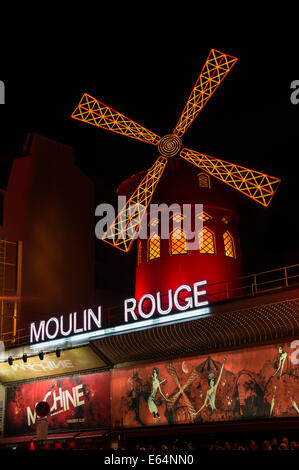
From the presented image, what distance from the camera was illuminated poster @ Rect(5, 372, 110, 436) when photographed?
46.8ft

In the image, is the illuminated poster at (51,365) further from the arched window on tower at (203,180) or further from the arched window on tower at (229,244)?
the arched window on tower at (203,180)

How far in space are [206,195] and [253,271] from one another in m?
3.83

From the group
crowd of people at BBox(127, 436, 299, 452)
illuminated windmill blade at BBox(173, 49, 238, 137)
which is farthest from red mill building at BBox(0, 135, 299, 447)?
illuminated windmill blade at BBox(173, 49, 238, 137)

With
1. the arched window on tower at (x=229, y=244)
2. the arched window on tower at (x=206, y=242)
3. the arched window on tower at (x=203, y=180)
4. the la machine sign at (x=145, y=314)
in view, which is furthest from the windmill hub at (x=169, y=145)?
the la machine sign at (x=145, y=314)

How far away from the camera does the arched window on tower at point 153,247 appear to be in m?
15.1

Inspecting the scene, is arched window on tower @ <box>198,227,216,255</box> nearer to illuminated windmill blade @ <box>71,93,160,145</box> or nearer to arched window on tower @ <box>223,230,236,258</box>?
arched window on tower @ <box>223,230,236,258</box>

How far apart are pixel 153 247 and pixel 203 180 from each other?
7.30 feet

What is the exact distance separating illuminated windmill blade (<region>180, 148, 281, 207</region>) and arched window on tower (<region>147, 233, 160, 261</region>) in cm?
221

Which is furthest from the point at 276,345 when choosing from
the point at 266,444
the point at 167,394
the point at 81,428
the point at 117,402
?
the point at 81,428

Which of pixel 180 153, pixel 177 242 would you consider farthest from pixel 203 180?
pixel 177 242

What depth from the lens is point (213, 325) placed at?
11664mm

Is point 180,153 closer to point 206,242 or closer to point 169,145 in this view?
point 169,145

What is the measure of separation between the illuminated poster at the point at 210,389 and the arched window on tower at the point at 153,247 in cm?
307

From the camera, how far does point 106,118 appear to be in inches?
629
